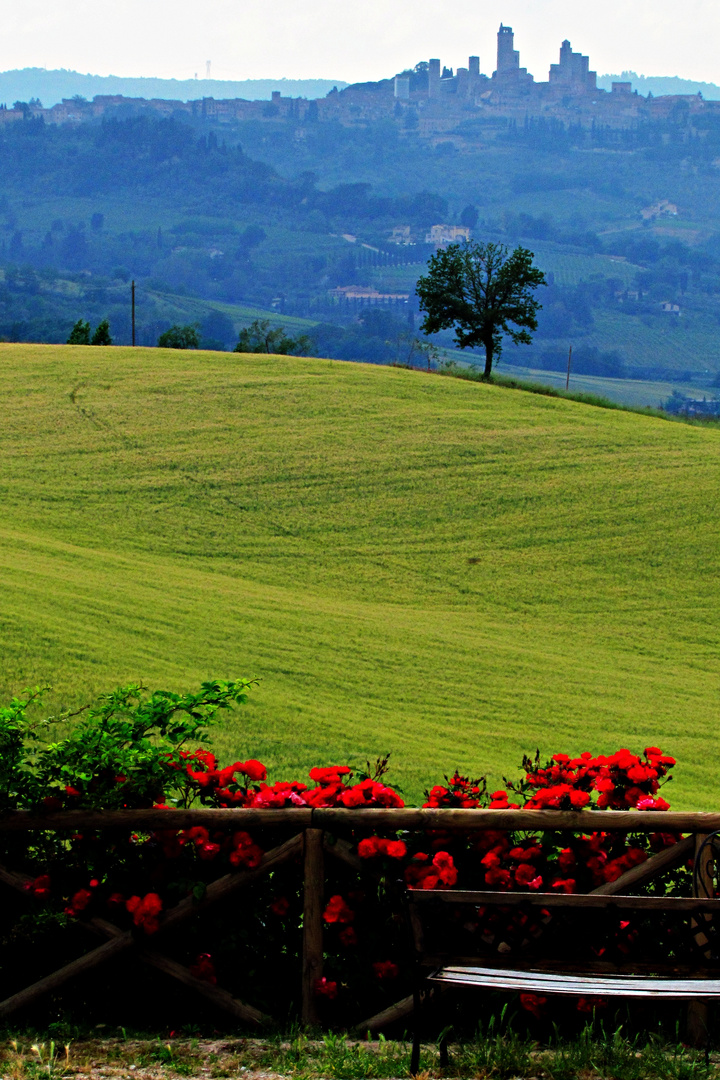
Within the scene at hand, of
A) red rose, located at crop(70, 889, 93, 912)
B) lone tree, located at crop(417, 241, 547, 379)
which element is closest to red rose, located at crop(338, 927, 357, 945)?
red rose, located at crop(70, 889, 93, 912)

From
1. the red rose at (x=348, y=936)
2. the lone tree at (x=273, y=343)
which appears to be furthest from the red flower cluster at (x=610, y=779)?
the lone tree at (x=273, y=343)

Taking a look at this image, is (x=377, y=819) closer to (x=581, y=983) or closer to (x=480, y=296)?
(x=581, y=983)

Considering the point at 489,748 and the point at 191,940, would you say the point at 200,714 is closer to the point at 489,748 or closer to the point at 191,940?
the point at 191,940

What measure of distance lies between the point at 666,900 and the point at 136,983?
2.59 meters

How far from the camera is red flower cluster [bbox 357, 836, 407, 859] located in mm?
5180

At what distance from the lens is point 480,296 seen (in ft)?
180

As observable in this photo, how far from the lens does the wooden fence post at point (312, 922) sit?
17.0 feet

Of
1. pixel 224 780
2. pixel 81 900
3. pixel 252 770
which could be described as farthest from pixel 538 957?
pixel 81 900

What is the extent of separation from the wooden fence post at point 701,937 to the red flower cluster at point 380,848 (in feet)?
4.53

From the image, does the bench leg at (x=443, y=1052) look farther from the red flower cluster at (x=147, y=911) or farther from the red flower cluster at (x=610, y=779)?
the red flower cluster at (x=147, y=911)

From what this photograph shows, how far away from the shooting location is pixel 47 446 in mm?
32062

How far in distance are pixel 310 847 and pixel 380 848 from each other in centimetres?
34

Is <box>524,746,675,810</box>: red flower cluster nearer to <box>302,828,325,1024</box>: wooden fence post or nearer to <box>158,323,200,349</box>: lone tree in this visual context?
<box>302,828,325,1024</box>: wooden fence post

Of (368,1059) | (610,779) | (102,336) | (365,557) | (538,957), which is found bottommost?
(365,557)
